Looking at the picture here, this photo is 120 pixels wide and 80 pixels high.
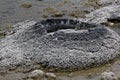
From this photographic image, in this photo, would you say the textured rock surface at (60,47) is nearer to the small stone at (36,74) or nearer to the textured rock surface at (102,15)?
the small stone at (36,74)

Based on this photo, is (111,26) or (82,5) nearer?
(111,26)

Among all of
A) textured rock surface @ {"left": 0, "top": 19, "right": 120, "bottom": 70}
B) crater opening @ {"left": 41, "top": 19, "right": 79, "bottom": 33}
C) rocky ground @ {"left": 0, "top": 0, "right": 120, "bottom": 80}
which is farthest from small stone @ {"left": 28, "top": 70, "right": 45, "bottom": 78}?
crater opening @ {"left": 41, "top": 19, "right": 79, "bottom": 33}

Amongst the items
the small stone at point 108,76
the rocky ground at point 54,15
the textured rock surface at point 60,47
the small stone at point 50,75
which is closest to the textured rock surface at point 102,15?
the rocky ground at point 54,15

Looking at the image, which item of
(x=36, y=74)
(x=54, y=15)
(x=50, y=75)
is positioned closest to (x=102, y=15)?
(x=54, y=15)

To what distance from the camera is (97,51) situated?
13.6 metres

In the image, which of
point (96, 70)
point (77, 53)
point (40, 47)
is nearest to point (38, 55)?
point (40, 47)

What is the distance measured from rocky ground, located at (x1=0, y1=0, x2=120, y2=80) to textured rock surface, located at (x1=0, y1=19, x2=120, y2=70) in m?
0.38

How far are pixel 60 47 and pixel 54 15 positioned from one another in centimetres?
823

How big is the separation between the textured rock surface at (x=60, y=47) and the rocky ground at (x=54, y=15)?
38 centimetres

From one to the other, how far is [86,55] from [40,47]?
2060 mm

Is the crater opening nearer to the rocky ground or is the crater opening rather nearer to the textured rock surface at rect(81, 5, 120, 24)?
the rocky ground

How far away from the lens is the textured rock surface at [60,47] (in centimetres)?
1287

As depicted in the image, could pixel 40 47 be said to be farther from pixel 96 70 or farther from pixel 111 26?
pixel 111 26

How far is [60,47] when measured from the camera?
44.5ft
